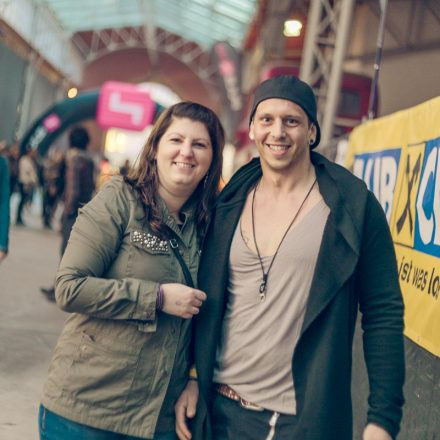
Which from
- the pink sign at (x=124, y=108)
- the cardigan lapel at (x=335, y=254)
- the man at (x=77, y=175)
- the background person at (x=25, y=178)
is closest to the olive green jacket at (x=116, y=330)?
the cardigan lapel at (x=335, y=254)

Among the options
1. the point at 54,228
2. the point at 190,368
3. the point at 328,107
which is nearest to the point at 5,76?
the point at 54,228

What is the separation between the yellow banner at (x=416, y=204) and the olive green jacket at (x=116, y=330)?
1.17 meters

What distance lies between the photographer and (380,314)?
2080mm

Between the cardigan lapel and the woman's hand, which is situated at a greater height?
the cardigan lapel

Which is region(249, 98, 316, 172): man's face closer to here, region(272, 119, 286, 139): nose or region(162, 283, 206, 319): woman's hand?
region(272, 119, 286, 139): nose

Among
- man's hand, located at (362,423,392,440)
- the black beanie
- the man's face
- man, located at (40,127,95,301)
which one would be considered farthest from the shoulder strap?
man, located at (40,127,95,301)

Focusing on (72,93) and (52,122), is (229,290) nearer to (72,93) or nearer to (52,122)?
(72,93)

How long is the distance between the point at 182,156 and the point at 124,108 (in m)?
17.8

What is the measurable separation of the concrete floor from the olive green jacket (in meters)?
2.17

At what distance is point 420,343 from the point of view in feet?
9.94

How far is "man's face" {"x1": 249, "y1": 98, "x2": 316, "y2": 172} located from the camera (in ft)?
7.09

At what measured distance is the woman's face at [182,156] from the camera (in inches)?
90.6

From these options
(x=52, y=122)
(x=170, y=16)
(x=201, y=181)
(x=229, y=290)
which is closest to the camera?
(x=229, y=290)

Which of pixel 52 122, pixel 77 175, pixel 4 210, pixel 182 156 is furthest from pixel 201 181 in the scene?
pixel 52 122
